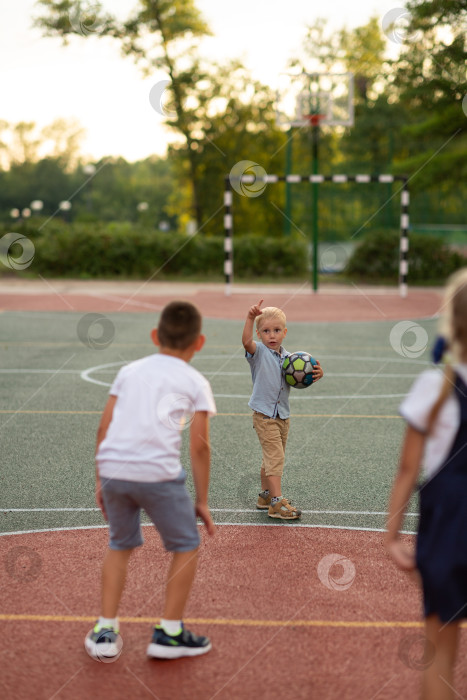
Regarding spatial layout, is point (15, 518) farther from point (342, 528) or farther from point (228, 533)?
point (342, 528)

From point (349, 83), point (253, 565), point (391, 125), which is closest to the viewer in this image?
point (253, 565)

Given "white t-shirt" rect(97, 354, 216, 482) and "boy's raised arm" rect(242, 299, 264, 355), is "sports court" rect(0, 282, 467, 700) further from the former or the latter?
"boy's raised arm" rect(242, 299, 264, 355)

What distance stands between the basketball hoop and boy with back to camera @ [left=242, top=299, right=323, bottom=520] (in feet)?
56.4

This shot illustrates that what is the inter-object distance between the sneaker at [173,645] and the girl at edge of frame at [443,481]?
1.12 m

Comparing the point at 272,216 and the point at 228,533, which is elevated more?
the point at 272,216

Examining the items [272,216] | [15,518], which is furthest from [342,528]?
[272,216]

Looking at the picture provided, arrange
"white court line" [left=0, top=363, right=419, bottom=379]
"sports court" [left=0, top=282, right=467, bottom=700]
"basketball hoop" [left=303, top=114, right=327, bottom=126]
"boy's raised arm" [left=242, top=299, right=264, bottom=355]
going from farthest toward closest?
"basketball hoop" [left=303, top=114, right=327, bottom=126]
"white court line" [left=0, top=363, right=419, bottom=379]
"boy's raised arm" [left=242, top=299, right=264, bottom=355]
"sports court" [left=0, top=282, right=467, bottom=700]

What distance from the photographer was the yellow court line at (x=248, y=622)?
3.87 m

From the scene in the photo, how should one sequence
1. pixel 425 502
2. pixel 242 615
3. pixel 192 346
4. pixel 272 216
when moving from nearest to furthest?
pixel 425 502 → pixel 192 346 → pixel 242 615 → pixel 272 216

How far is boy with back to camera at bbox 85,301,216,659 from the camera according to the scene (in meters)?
3.33

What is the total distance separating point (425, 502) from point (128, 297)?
65.8ft

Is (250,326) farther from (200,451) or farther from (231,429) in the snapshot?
(231,429)

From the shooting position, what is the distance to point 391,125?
150 ft

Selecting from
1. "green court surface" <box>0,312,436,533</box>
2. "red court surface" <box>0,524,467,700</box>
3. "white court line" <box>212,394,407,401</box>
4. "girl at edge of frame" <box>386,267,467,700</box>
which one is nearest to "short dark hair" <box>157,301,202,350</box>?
"girl at edge of frame" <box>386,267,467,700</box>
